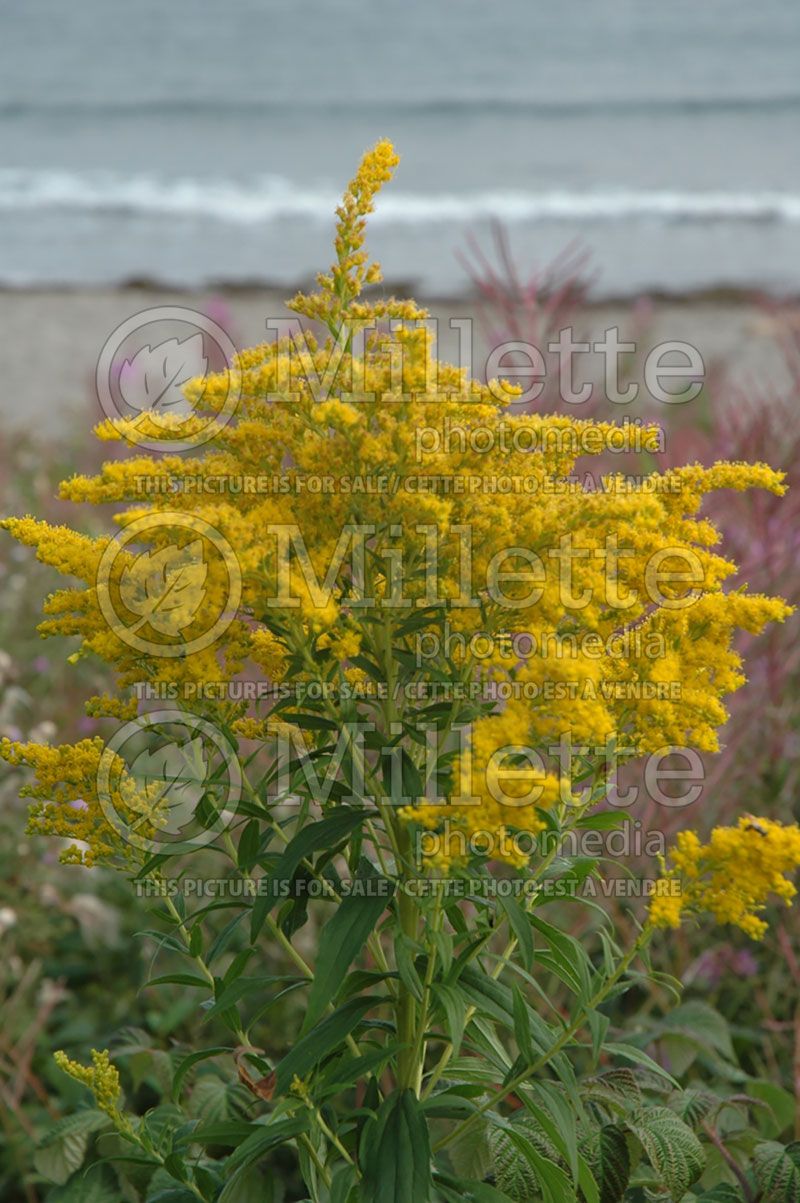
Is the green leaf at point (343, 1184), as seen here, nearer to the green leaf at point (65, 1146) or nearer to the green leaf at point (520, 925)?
the green leaf at point (520, 925)

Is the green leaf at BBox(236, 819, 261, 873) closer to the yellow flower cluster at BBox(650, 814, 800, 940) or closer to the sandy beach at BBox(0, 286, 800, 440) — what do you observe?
the yellow flower cluster at BBox(650, 814, 800, 940)

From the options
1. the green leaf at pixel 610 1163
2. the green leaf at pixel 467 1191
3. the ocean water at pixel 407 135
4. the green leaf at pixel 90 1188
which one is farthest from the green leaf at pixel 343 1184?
the ocean water at pixel 407 135

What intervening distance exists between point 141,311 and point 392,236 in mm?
8092

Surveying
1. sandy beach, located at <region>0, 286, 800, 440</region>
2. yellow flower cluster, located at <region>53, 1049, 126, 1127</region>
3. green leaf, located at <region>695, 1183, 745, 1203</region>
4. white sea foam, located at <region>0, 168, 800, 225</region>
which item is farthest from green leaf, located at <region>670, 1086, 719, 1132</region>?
white sea foam, located at <region>0, 168, 800, 225</region>

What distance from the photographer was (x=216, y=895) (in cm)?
193

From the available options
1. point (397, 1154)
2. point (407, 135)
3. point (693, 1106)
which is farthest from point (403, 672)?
point (407, 135)

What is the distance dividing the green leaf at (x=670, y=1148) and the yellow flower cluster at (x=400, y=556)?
2.23 ft

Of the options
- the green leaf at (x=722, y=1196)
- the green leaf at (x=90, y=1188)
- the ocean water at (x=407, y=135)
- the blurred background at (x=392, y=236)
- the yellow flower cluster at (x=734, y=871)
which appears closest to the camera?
the yellow flower cluster at (x=734, y=871)

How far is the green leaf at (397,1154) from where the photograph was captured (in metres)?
1.58

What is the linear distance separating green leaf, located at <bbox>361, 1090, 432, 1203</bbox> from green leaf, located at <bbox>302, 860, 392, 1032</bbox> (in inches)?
8.6

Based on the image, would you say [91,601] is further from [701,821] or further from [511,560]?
[701,821]

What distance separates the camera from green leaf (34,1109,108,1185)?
6.97 feet

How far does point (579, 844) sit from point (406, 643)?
175 cm

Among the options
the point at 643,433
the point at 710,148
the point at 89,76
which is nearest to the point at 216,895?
the point at 643,433
